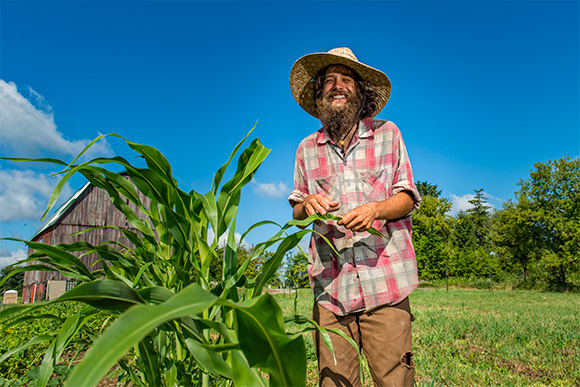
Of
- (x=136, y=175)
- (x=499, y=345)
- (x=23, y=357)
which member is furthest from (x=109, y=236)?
(x=136, y=175)

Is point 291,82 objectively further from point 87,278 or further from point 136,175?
point 87,278

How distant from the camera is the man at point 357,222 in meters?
1.75

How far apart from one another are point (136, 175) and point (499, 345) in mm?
4718

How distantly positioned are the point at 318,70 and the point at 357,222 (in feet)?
4.32

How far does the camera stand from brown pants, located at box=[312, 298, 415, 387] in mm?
1741

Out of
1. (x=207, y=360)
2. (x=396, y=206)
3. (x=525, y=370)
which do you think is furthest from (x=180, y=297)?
(x=525, y=370)

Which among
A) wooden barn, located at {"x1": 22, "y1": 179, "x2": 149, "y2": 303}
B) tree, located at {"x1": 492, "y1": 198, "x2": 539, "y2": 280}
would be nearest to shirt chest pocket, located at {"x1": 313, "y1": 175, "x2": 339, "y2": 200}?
wooden barn, located at {"x1": 22, "y1": 179, "x2": 149, "y2": 303}

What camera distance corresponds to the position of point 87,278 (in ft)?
3.84

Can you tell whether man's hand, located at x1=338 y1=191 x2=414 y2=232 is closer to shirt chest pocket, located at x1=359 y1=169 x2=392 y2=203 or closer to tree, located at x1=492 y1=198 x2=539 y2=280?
shirt chest pocket, located at x1=359 y1=169 x2=392 y2=203

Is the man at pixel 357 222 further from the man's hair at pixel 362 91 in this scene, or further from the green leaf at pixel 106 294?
the green leaf at pixel 106 294

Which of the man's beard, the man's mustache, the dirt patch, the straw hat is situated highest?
the straw hat

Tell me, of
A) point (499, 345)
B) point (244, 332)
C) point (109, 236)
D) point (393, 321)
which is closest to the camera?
point (244, 332)

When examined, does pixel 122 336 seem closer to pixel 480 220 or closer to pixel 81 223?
pixel 81 223

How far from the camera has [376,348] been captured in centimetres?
176
